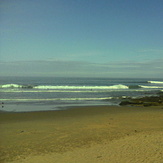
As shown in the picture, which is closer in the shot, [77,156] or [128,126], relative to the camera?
[77,156]

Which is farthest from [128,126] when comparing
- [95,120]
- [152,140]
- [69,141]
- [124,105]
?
[124,105]

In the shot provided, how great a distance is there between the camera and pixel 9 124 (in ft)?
40.9

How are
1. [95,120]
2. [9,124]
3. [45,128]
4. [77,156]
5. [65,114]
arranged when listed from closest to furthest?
[77,156] < [45,128] < [9,124] < [95,120] < [65,114]

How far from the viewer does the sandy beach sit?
7.38 meters

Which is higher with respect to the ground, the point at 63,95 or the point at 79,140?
→ the point at 63,95

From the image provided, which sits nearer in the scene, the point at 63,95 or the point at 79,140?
the point at 79,140

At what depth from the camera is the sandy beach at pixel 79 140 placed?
24.2 ft

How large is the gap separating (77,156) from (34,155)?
61.1 inches

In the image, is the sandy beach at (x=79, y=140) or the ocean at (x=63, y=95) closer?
the sandy beach at (x=79, y=140)

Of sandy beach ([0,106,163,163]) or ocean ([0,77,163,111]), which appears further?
ocean ([0,77,163,111])

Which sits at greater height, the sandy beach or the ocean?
the ocean

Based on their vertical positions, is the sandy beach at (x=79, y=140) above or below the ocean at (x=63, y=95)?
below

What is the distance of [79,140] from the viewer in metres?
9.52

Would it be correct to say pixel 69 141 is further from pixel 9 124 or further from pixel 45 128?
pixel 9 124
